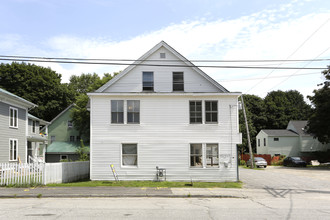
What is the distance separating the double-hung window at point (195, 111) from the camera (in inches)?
861

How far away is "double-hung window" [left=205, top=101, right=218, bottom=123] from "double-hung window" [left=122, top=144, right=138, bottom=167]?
5.11 m

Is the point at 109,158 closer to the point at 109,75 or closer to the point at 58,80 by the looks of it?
the point at 109,75

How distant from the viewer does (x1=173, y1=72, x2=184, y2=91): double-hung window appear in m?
22.6

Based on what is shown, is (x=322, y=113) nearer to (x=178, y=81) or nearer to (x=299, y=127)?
(x=299, y=127)

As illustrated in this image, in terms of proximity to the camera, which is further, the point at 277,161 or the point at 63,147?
the point at 277,161

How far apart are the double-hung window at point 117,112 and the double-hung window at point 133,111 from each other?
452 millimetres

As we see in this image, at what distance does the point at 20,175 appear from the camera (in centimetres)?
1709

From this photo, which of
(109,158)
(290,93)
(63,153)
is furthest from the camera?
(290,93)

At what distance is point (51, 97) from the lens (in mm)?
57594

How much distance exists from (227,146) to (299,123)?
A: 43195 mm

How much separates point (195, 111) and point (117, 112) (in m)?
5.10

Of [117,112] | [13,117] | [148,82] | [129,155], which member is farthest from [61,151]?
[148,82]

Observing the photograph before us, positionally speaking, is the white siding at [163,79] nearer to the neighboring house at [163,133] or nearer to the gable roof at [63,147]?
the neighboring house at [163,133]

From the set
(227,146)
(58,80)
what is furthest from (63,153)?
(227,146)
